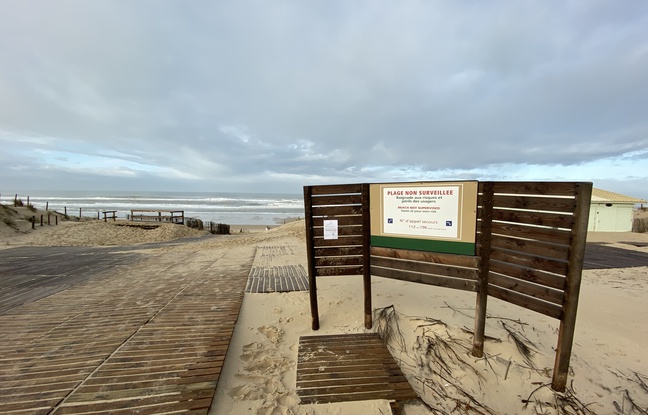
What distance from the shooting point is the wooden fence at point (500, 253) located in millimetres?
2408

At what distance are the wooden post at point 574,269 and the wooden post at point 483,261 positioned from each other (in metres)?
0.63

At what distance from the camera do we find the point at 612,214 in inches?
692

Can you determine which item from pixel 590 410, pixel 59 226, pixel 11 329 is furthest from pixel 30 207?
pixel 590 410

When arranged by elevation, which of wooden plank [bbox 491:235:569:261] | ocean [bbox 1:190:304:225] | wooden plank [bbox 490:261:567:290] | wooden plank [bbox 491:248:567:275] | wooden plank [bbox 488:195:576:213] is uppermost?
wooden plank [bbox 488:195:576:213]

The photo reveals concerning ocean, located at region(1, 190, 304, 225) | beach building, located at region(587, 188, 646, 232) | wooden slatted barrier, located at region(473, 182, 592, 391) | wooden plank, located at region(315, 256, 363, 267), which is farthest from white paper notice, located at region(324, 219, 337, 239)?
ocean, located at region(1, 190, 304, 225)

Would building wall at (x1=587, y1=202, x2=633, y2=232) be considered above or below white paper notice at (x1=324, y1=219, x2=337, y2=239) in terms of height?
below

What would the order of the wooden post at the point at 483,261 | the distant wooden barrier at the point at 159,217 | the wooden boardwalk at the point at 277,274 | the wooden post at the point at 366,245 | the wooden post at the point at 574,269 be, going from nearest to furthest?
1. the wooden post at the point at 574,269
2. the wooden post at the point at 483,261
3. the wooden post at the point at 366,245
4. the wooden boardwalk at the point at 277,274
5. the distant wooden barrier at the point at 159,217

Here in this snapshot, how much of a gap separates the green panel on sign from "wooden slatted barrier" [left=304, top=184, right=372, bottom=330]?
0.65 ft

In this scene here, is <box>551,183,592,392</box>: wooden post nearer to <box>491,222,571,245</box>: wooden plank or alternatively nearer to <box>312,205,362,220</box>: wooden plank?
<box>491,222,571,245</box>: wooden plank

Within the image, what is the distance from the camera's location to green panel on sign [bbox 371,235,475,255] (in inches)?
120

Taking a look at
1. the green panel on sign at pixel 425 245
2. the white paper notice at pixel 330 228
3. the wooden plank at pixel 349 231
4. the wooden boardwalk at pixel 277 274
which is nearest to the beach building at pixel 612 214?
the wooden boardwalk at pixel 277 274

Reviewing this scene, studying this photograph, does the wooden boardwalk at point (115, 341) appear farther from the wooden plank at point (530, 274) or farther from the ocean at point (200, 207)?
the ocean at point (200, 207)

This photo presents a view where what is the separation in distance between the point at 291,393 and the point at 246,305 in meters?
2.17

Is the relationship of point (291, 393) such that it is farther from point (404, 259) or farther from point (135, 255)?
point (135, 255)
